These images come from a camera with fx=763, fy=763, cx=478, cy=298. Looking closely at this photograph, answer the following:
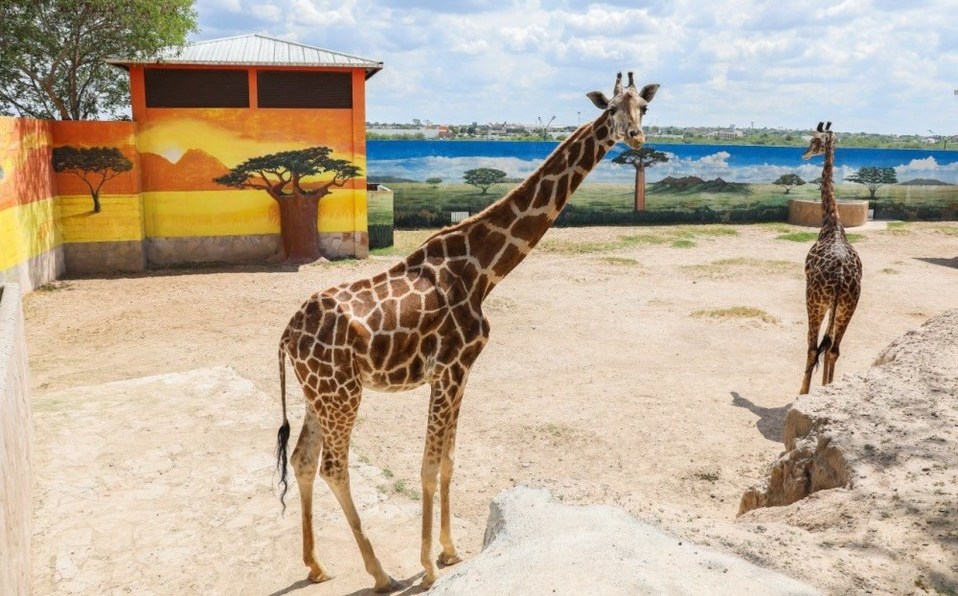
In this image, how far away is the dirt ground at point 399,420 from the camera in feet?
17.9

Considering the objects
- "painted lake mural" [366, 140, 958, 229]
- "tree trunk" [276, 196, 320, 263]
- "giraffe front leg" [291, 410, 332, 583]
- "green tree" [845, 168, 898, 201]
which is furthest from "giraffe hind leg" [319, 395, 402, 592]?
"green tree" [845, 168, 898, 201]

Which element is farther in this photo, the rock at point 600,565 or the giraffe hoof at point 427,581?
the giraffe hoof at point 427,581

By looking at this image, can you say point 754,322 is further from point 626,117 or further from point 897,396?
point 626,117

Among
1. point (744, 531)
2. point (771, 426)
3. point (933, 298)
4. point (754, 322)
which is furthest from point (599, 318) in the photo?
point (744, 531)

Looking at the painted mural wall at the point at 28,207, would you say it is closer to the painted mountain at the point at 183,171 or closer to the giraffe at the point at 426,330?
the painted mountain at the point at 183,171

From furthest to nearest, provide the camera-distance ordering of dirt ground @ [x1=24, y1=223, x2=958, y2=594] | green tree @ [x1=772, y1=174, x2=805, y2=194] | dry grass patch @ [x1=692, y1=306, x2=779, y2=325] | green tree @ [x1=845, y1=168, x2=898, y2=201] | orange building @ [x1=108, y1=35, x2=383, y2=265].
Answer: green tree @ [x1=845, y1=168, x2=898, y2=201], green tree @ [x1=772, y1=174, x2=805, y2=194], orange building @ [x1=108, y1=35, x2=383, y2=265], dry grass patch @ [x1=692, y1=306, x2=779, y2=325], dirt ground @ [x1=24, y1=223, x2=958, y2=594]

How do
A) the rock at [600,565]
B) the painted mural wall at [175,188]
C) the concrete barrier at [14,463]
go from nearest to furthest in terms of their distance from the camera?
the rock at [600,565]
the concrete barrier at [14,463]
the painted mural wall at [175,188]

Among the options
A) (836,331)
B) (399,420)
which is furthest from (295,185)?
(836,331)

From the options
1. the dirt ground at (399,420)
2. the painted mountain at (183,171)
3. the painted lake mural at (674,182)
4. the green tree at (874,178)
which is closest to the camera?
the dirt ground at (399,420)

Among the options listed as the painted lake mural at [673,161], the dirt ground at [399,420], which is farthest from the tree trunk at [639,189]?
the dirt ground at [399,420]

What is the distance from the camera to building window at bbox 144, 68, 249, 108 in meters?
17.0

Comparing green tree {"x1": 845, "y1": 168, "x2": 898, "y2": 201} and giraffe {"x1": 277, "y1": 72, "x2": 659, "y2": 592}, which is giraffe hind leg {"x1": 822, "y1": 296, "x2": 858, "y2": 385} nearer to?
giraffe {"x1": 277, "y1": 72, "x2": 659, "y2": 592}

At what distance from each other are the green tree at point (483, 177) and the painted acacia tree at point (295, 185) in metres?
8.81

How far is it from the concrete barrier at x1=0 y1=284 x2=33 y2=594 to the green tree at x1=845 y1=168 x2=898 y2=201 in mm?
30135
